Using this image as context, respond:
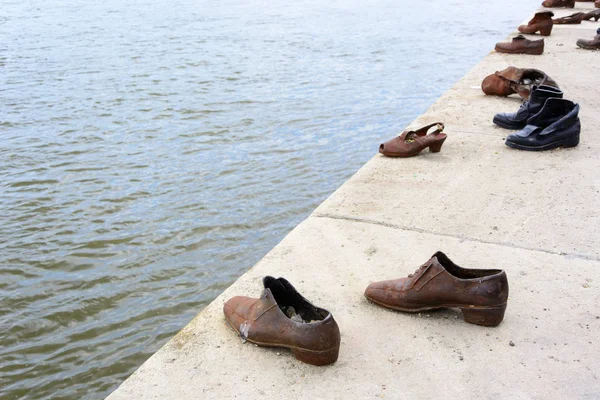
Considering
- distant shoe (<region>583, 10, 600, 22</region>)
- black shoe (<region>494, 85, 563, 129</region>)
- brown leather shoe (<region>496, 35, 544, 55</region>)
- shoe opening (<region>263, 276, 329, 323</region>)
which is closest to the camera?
shoe opening (<region>263, 276, 329, 323</region>)

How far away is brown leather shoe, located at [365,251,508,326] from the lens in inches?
127

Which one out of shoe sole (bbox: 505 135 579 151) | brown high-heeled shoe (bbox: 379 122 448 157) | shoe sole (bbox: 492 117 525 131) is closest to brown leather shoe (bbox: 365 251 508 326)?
brown high-heeled shoe (bbox: 379 122 448 157)

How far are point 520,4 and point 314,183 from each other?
14619 millimetres

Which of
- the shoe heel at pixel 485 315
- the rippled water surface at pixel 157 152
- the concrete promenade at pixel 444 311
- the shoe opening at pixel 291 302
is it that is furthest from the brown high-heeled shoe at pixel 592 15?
the shoe opening at pixel 291 302

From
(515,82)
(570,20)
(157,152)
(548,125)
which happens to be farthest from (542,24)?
(157,152)

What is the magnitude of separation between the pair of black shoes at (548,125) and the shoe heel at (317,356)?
3338 mm

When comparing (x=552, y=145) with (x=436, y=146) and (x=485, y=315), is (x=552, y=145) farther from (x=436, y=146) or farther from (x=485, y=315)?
(x=485, y=315)

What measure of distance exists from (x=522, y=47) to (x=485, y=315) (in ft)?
22.8

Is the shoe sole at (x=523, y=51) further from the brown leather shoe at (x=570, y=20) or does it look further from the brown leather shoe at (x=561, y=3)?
the brown leather shoe at (x=561, y=3)

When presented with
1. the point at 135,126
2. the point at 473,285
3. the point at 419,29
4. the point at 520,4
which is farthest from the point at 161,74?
the point at 520,4

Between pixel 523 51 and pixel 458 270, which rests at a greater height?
pixel 458 270

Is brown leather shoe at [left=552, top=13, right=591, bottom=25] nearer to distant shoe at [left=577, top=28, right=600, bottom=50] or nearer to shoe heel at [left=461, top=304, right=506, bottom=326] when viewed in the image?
distant shoe at [left=577, top=28, right=600, bottom=50]

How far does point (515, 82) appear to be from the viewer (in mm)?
6996

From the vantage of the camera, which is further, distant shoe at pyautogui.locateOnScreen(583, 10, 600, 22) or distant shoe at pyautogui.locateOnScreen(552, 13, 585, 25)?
distant shoe at pyautogui.locateOnScreen(583, 10, 600, 22)
